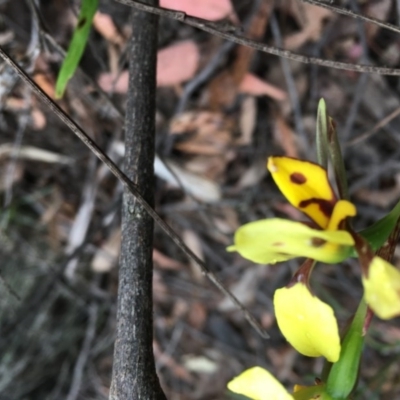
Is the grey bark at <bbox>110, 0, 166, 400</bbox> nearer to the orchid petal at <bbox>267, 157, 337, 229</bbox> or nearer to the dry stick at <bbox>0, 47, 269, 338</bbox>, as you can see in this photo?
the dry stick at <bbox>0, 47, 269, 338</bbox>

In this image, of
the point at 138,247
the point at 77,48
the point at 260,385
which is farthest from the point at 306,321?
the point at 77,48

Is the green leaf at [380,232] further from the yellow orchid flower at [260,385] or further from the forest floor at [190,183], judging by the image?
the forest floor at [190,183]

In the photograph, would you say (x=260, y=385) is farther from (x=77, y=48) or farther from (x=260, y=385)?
(x=77, y=48)

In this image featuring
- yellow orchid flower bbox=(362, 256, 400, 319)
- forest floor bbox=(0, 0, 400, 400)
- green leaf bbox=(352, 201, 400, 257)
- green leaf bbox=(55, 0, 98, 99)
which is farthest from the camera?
forest floor bbox=(0, 0, 400, 400)

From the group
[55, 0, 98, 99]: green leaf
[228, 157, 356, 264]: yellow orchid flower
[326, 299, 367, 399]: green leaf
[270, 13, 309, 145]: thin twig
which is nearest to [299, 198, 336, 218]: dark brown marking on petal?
[228, 157, 356, 264]: yellow orchid flower

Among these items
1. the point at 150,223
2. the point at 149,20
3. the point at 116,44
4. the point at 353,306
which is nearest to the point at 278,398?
the point at 150,223

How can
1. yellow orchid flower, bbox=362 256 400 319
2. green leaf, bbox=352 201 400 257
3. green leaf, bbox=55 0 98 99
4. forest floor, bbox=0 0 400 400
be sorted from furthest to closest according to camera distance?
forest floor, bbox=0 0 400 400 < green leaf, bbox=55 0 98 99 < green leaf, bbox=352 201 400 257 < yellow orchid flower, bbox=362 256 400 319

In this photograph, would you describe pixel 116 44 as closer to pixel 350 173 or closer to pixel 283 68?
pixel 283 68
